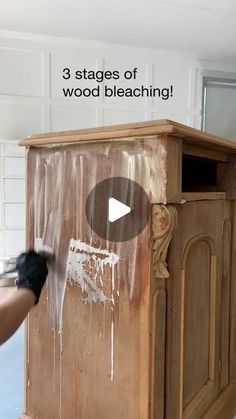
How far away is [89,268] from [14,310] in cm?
23

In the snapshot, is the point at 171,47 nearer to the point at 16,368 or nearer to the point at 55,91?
the point at 55,91

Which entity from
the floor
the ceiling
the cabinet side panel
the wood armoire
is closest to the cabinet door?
the wood armoire

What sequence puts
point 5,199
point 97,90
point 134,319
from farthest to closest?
1. point 97,90
2. point 5,199
3. point 134,319

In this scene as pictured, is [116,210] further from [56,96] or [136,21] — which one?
[56,96]

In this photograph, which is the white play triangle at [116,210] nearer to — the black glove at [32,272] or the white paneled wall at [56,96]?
the black glove at [32,272]

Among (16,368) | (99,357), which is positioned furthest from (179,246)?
(16,368)

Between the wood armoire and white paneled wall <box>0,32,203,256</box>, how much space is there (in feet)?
8.96

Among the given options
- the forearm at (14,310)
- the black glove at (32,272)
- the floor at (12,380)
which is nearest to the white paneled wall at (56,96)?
the floor at (12,380)

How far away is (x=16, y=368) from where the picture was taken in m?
1.90

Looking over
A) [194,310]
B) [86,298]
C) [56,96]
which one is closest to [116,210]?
[86,298]

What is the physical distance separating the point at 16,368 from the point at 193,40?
3.52 metres

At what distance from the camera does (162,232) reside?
0.88m

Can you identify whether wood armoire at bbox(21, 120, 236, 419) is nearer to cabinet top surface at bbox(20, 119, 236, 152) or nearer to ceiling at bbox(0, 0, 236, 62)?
cabinet top surface at bbox(20, 119, 236, 152)

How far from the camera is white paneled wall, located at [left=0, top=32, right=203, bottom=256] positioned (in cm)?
375
